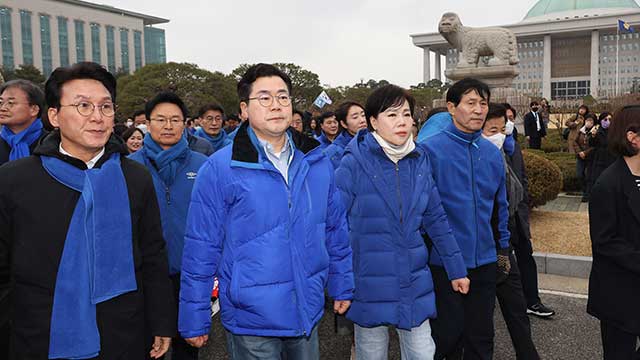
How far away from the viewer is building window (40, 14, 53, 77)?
238 feet

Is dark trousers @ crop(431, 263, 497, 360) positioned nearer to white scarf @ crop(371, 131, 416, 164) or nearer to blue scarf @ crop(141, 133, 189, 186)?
white scarf @ crop(371, 131, 416, 164)

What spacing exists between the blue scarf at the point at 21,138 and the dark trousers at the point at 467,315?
276 cm

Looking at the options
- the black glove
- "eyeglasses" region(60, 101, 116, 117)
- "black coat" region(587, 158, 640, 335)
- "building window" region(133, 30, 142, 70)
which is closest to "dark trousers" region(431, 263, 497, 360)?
the black glove

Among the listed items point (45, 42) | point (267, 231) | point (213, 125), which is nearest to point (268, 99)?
point (267, 231)

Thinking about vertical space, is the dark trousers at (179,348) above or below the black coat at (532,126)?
below

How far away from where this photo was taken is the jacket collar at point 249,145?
2.40 metres

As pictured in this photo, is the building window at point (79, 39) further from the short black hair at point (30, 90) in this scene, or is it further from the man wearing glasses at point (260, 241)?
the man wearing glasses at point (260, 241)

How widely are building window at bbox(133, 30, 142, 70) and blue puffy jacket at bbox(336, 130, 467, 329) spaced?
89.6 m

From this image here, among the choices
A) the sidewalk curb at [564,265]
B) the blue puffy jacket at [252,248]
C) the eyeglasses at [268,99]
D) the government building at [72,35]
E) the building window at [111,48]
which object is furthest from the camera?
the building window at [111,48]

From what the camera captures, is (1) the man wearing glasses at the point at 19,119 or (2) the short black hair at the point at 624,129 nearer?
(2) the short black hair at the point at 624,129

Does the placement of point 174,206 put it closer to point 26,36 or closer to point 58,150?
point 58,150

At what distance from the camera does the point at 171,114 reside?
11.4 ft

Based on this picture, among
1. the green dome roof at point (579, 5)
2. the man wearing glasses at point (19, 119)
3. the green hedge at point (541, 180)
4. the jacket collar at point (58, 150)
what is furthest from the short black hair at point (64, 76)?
the green dome roof at point (579, 5)

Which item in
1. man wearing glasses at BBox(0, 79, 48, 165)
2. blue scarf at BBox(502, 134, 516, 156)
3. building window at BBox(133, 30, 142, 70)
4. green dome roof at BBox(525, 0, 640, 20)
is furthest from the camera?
building window at BBox(133, 30, 142, 70)
